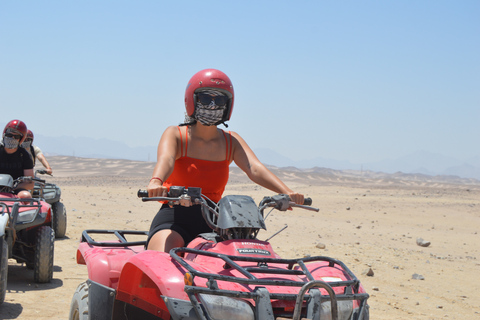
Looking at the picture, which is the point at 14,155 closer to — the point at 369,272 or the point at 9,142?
the point at 9,142

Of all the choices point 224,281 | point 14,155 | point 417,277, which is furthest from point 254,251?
point 417,277

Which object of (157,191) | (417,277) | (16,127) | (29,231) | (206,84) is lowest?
(417,277)

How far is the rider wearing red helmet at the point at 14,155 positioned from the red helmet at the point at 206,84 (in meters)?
5.33

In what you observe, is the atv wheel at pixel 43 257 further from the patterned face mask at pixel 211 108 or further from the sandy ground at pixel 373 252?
the patterned face mask at pixel 211 108

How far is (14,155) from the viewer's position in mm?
8938

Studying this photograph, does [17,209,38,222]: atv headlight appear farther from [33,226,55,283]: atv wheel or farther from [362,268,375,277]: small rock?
[362,268,375,277]: small rock

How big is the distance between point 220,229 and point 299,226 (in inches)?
522

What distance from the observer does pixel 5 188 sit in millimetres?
8156

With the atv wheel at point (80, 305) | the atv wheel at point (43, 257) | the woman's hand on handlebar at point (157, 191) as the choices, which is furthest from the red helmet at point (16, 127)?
the woman's hand on handlebar at point (157, 191)

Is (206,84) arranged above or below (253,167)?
above

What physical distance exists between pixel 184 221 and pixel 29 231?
15.7ft

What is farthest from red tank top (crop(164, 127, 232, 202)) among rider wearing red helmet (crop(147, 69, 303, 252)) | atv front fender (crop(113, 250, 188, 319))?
atv front fender (crop(113, 250, 188, 319))

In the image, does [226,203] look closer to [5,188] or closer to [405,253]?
[5,188]

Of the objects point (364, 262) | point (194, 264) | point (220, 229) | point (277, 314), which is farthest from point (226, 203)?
point (364, 262)
